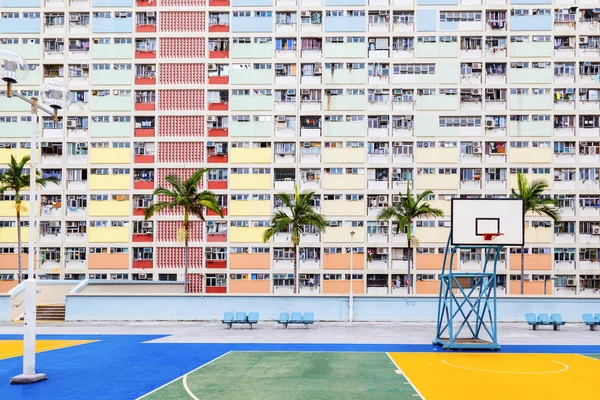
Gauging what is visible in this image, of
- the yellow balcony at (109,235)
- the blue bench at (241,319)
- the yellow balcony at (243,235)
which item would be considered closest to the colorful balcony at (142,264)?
the yellow balcony at (109,235)

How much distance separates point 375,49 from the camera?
2024 inches

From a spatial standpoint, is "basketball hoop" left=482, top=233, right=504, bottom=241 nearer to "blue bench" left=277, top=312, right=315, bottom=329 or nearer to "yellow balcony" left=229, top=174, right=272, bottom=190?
"blue bench" left=277, top=312, right=315, bottom=329

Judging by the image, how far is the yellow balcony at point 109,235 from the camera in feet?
165

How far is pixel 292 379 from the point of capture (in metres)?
16.5

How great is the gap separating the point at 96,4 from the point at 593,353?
4972 centimetres

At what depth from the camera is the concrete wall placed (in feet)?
109

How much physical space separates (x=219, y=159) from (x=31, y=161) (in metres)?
35.6

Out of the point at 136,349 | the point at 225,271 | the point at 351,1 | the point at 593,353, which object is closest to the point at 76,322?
the point at 136,349

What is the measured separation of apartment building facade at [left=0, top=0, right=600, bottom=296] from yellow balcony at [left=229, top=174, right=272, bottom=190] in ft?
0.43

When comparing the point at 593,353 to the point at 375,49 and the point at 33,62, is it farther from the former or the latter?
the point at 33,62

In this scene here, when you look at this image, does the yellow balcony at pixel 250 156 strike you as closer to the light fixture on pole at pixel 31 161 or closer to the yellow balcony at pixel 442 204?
the yellow balcony at pixel 442 204

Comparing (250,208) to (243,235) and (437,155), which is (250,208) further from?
(437,155)

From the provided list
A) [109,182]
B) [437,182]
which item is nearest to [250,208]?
[109,182]

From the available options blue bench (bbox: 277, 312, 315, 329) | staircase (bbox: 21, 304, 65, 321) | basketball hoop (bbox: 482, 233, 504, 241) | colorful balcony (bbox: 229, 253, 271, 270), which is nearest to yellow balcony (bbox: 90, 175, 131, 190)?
colorful balcony (bbox: 229, 253, 271, 270)
